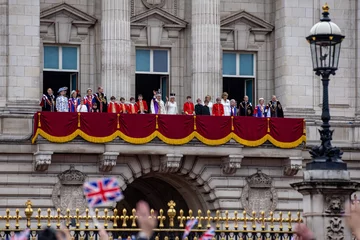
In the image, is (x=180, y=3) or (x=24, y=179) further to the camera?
(x=180, y=3)

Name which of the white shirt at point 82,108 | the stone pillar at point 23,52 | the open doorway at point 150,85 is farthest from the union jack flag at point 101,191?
the open doorway at point 150,85

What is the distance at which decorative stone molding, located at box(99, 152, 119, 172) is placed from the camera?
57781 mm

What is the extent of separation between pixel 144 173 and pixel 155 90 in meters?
4.61

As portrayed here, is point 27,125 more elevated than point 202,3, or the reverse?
point 202,3

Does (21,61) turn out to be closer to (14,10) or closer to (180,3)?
(14,10)

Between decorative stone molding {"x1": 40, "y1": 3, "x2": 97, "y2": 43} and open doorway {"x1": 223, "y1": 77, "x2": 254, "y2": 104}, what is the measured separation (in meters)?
6.52

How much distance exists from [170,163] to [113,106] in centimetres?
314

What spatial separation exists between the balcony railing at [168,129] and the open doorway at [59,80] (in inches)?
168

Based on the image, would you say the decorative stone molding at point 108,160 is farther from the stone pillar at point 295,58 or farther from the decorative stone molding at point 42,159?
the stone pillar at point 295,58

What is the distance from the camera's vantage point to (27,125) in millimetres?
58219

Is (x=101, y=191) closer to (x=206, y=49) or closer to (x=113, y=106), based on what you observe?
(x=113, y=106)

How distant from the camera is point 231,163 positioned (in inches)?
2344

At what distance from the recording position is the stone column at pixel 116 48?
59.9 m

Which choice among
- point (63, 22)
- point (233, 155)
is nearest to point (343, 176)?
point (233, 155)
